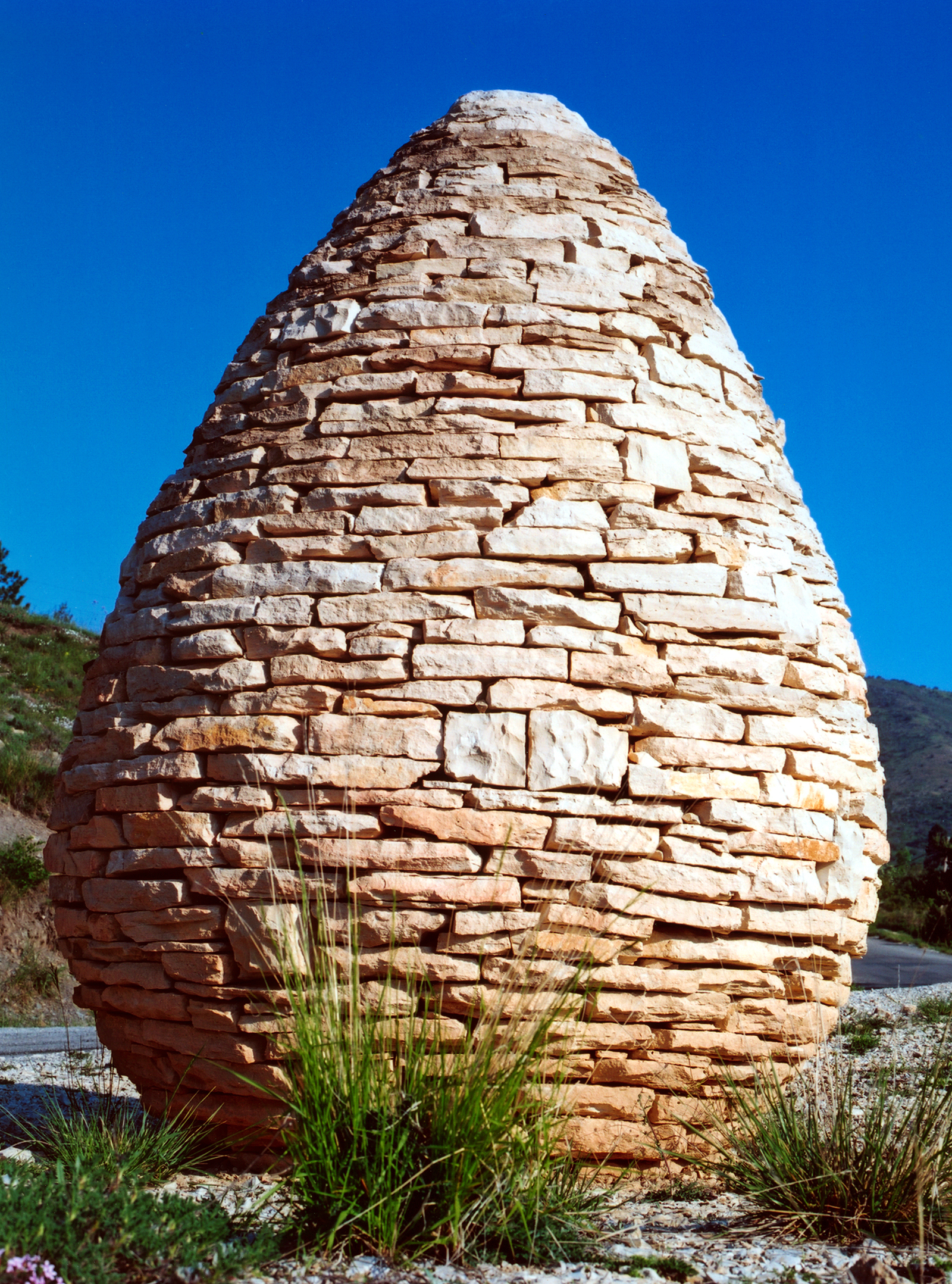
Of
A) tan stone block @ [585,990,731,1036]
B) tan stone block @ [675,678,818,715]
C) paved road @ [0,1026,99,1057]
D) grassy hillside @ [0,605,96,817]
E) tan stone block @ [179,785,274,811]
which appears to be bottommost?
paved road @ [0,1026,99,1057]

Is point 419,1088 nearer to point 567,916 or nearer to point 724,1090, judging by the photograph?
point 567,916

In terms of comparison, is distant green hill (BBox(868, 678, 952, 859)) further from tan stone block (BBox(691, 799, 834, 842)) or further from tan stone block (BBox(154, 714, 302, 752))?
tan stone block (BBox(154, 714, 302, 752))

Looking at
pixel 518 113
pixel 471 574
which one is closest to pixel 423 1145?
pixel 471 574

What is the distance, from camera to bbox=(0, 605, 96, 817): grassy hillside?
16859 mm

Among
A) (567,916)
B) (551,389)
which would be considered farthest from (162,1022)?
(551,389)

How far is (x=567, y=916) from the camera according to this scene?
3.57 m

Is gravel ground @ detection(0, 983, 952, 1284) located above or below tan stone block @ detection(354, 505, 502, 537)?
below

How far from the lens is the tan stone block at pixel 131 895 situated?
3.85 metres

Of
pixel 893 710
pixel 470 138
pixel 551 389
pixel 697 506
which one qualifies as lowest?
pixel 697 506

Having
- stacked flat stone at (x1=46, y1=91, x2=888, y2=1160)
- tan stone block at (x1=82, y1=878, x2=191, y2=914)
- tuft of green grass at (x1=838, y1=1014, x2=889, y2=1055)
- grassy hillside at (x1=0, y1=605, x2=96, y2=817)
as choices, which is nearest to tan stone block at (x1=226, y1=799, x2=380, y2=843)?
stacked flat stone at (x1=46, y1=91, x2=888, y2=1160)

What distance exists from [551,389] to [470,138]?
165cm

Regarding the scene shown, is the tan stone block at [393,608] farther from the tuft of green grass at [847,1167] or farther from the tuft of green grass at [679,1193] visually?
the tuft of green grass at [679,1193]

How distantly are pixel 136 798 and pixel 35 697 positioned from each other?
19.2 meters

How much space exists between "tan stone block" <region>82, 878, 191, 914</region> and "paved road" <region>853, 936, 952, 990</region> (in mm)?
8401
